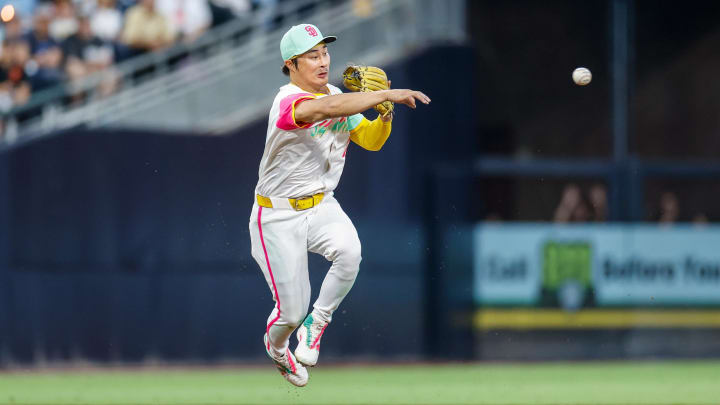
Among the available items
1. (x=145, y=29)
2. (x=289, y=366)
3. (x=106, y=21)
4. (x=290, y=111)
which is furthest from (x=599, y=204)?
(x=290, y=111)

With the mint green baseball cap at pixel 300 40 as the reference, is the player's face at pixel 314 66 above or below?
below

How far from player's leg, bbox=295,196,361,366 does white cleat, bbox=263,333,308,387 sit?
21 cm

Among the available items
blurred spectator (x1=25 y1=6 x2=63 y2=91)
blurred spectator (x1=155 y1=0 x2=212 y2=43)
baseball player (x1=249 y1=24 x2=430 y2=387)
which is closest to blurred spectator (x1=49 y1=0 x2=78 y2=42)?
blurred spectator (x1=25 y1=6 x2=63 y2=91)

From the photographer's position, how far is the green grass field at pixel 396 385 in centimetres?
905

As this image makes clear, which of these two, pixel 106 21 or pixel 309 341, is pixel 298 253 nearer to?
pixel 309 341

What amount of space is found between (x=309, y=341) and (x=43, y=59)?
5.92 meters

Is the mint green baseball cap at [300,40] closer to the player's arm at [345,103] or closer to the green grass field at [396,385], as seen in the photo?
the player's arm at [345,103]

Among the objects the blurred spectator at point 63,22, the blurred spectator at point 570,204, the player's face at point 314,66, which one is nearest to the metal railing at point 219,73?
the blurred spectator at point 63,22

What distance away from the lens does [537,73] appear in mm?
16188

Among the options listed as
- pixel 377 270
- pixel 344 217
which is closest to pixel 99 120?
pixel 377 270

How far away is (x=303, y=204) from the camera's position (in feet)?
23.9

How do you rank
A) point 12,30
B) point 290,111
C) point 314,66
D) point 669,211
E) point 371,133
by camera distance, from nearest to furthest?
point 290,111, point 314,66, point 371,133, point 12,30, point 669,211

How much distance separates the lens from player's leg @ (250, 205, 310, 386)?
23.8 ft

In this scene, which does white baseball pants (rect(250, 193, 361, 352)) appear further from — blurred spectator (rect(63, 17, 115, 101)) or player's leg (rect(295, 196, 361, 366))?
blurred spectator (rect(63, 17, 115, 101))
